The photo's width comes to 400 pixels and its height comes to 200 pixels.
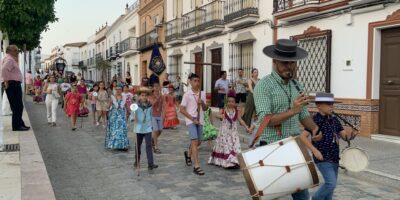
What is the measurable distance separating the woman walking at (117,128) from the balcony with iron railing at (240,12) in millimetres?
6340

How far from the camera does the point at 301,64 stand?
1225 cm

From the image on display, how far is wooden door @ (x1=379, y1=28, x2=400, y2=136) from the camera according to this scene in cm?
959

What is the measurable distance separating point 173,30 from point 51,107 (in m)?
10.1

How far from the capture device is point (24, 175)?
544cm

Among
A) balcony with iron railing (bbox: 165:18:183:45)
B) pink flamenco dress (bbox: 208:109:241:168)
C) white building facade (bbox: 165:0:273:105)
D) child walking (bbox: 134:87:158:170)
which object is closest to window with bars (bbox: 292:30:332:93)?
white building facade (bbox: 165:0:273:105)

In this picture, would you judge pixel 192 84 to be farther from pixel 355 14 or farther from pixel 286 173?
pixel 355 14

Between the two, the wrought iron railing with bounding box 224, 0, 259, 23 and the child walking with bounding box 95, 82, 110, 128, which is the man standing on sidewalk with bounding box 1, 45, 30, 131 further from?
the wrought iron railing with bounding box 224, 0, 259, 23

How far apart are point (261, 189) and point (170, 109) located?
A: 9.10 meters

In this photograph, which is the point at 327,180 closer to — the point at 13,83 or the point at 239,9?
the point at 13,83

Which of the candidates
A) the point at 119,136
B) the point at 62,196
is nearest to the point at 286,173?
the point at 62,196

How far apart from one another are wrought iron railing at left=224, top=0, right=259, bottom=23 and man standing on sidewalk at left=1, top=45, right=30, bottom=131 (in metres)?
7.57

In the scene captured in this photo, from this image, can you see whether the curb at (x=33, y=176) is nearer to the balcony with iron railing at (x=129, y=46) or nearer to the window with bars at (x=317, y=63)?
the window with bars at (x=317, y=63)

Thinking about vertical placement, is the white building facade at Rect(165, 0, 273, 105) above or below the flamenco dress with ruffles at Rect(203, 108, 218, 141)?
above

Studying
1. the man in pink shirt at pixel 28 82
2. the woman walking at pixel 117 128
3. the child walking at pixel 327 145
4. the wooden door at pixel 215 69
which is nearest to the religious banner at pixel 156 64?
the woman walking at pixel 117 128
